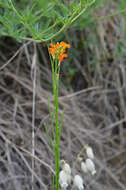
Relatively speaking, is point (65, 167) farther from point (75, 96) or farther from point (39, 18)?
point (75, 96)

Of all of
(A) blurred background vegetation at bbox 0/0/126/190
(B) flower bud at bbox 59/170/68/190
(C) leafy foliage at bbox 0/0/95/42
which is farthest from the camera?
(A) blurred background vegetation at bbox 0/0/126/190

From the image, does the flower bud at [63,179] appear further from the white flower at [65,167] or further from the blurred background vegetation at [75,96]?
the blurred background vegetation at [75,96]

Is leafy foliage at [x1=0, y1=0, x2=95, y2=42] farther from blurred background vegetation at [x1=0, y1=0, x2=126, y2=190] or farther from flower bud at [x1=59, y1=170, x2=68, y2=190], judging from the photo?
flower bud at [x1=59, y1=170, x2=68, y2=190]

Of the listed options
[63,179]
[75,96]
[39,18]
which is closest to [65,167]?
[63,179]

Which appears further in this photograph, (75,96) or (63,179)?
(75,96)

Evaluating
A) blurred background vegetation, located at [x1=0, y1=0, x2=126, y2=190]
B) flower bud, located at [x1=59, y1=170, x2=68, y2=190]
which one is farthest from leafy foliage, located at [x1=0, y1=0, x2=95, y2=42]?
flower bud, located at [x1=59, y1=170, x2=68, y2=190]

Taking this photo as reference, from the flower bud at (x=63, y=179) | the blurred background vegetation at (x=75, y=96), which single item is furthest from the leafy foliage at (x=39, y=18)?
the flower bud at (x=63, y=179)

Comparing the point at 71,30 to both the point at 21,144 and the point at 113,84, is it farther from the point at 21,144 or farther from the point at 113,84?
the point at 21,144

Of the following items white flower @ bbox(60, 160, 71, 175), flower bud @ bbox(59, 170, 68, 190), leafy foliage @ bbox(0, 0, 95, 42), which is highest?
leafy foliage @ bbox(0, 0, 95, 42)

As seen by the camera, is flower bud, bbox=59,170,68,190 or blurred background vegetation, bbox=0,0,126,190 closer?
flower bud, bbox=59,170,68,190

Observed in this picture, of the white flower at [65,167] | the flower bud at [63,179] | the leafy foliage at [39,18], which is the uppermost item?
the leafy foliage at [39,18]
